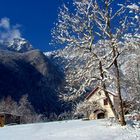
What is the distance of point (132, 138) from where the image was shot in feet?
107

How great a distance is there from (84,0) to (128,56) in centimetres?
699

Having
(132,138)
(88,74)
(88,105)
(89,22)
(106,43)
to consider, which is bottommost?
(132,138)

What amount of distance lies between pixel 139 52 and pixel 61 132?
10318mm

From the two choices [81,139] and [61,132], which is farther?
[61,132]

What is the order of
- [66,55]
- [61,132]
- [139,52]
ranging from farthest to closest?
[66,55]
[61,132]
[139,52]

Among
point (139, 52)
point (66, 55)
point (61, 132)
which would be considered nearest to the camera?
point (139, 52)

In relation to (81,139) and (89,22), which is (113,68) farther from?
(81,139)

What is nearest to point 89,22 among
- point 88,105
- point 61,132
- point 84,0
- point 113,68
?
point 84,0

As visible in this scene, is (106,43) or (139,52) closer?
(139,52)

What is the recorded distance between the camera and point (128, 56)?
1542 inches

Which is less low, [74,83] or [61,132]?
[74,83]

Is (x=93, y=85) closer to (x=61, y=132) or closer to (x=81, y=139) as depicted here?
(x=61, y=132)

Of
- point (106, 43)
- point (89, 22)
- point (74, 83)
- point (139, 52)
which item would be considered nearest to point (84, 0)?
point (89, 22)

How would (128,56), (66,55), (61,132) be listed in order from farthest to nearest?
(66,55), (128,56), (61,132)
